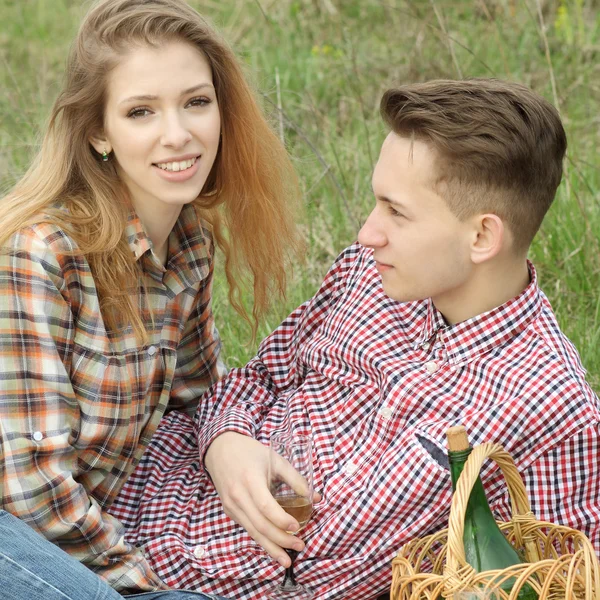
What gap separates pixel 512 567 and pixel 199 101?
159 cm

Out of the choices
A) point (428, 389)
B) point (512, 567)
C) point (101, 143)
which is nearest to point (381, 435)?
point (428, 389)

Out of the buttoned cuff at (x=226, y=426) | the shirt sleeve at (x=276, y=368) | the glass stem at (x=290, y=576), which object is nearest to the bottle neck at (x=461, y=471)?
the glass stem at (x=290, y=576)

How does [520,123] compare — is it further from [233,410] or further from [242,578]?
[242,578]

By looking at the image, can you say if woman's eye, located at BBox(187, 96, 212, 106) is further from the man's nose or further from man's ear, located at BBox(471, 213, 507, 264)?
man's ear, located at BBox(471, 213, 507, 264)

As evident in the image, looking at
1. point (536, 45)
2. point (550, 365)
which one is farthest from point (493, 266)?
point (536, 45)

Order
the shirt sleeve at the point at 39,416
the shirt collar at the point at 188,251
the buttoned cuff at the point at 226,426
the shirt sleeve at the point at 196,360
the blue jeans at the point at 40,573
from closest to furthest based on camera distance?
the blue jeans at the point at 40,573 < the shirt sleeve at the point at 39,416 < the buttoned cuff at the point at 226,426 < the shirt collar at the point at 188,251 < the shirt sleeve at the point at 196,360

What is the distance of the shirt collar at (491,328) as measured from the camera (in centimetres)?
268

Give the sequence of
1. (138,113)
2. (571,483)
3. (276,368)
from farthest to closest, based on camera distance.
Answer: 1. (276,368)
2. (138,113)
3. (571,483)

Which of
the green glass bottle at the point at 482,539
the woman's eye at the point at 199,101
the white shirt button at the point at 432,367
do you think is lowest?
the green glass bottle at the point at 482,539

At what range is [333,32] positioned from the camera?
21.2ft

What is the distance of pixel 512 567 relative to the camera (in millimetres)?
2082

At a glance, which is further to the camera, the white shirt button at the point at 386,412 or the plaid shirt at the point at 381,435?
the white shirt button at the point at 386,412

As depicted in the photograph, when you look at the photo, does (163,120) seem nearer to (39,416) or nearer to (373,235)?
(373,235)

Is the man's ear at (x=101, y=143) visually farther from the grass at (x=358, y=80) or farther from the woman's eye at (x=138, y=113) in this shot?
the grass at (x=358, y=80)
